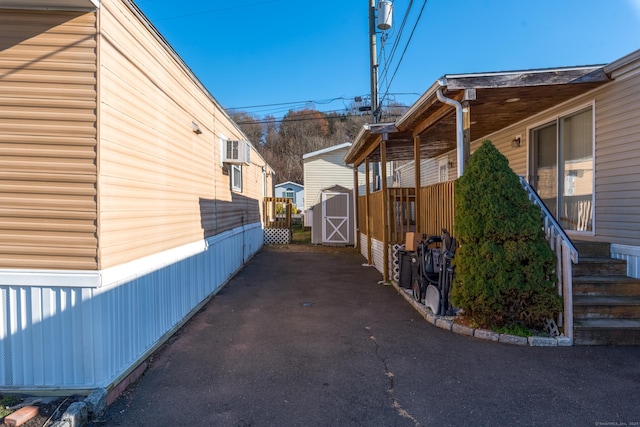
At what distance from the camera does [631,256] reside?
Answer: 5012 millimetres

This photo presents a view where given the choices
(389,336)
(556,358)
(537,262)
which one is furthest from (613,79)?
(389,336)

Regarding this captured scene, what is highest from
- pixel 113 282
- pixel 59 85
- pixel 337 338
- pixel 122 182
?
pixel 59 85

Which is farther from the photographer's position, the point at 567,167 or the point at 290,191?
the point at 290,191

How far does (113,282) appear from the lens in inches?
135

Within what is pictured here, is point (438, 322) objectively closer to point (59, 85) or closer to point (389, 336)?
point (389, 336)

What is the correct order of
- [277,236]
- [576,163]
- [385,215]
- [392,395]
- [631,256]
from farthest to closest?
[277,236] → [385,215] → [576,163] → [631,256] → [392,395]

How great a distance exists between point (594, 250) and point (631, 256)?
41cm

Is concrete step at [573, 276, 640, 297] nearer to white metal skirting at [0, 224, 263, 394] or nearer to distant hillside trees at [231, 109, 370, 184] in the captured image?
white metal skirting at [0, 224, 263, 394]

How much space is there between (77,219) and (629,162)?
6.33 meters

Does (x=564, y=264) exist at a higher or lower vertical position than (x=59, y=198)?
lower

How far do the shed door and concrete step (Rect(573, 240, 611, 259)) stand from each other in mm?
10245

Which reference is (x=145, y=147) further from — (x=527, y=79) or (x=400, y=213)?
(x=400, y=213)

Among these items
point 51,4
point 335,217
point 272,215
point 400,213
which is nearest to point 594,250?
point 400,213

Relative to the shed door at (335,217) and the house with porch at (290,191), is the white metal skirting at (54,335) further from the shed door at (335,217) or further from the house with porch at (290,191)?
the house with porch at (290,191)
